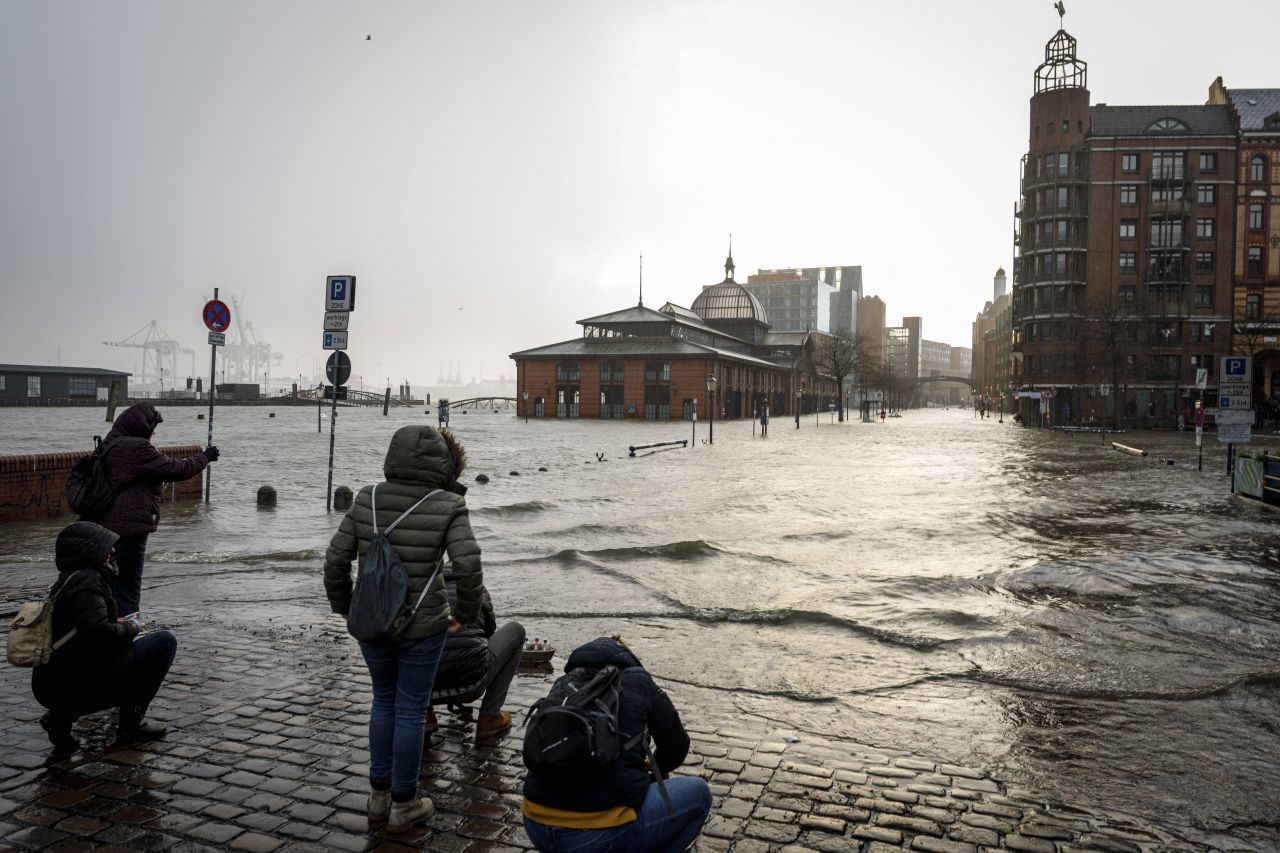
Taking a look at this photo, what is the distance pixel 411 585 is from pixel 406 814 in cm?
114

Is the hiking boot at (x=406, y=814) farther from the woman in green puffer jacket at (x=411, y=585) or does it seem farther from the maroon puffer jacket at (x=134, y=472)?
the maroon puffer jacket at (x=134, y=472)

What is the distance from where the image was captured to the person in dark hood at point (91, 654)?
15.0 feet

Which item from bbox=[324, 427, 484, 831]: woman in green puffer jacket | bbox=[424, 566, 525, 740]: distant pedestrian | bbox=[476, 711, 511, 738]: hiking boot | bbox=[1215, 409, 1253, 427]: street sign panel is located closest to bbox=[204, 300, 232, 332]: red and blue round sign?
bbox=[424, 566, 525, 740]: distant pedestrian

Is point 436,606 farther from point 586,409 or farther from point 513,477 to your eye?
point 586,409

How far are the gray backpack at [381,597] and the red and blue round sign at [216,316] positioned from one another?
12.0 meters

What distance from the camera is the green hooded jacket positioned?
4043mm

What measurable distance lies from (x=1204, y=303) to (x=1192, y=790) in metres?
72.0

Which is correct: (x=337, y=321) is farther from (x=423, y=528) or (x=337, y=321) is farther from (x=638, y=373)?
(x=638, y=373)

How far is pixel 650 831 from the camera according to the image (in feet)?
10.2

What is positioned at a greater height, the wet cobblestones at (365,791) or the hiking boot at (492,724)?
the hiking boot at (492,724)

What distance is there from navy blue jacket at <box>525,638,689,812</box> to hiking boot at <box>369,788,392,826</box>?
1514 millimetres

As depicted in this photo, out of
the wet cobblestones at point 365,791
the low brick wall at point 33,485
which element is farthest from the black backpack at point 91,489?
the low brick wall at point 33,485

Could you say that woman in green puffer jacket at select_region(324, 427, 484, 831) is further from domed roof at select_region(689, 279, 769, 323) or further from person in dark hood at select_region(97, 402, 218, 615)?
domed roof at select_region(689, 279, 769, 323)

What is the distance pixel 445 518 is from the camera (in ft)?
13.3
